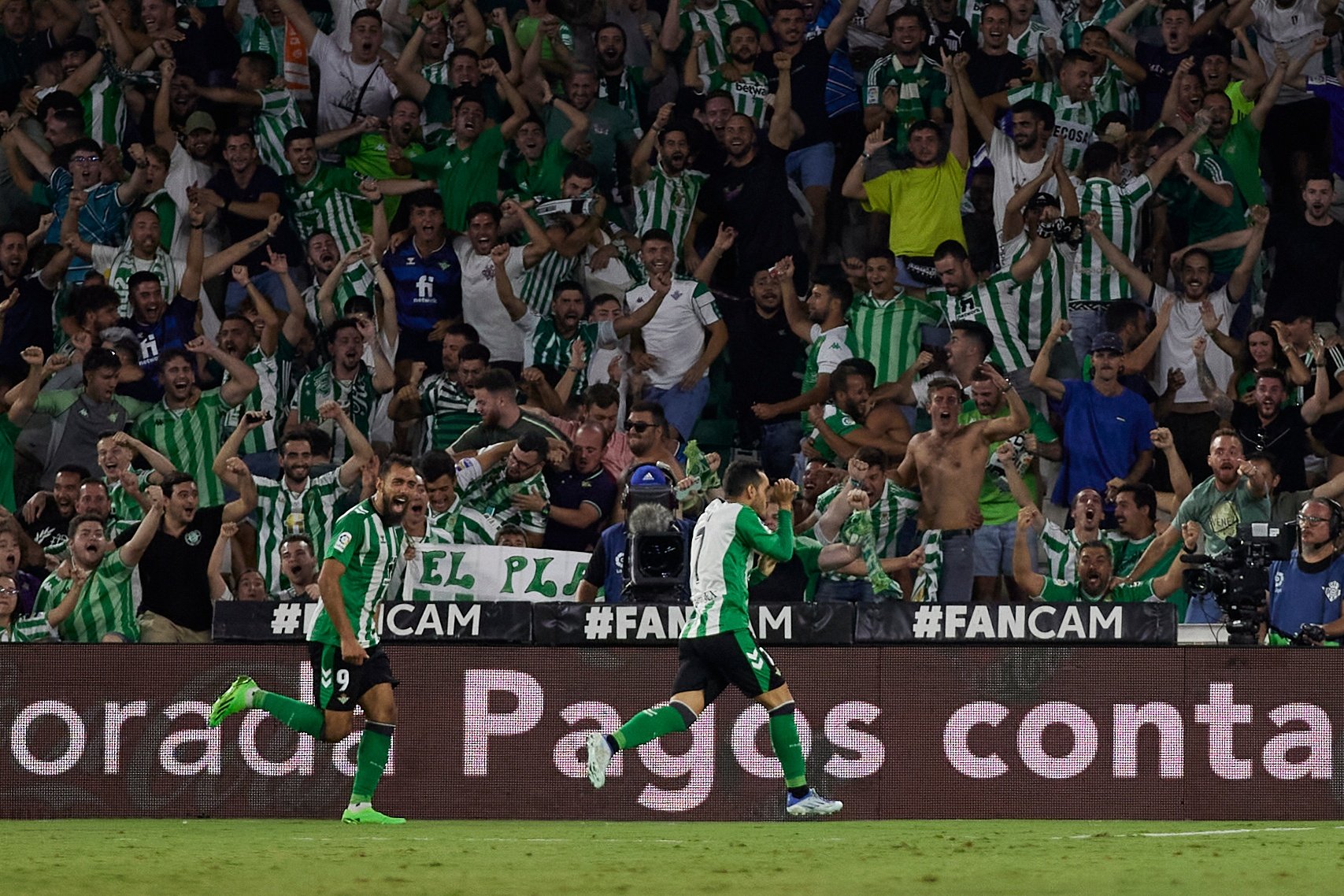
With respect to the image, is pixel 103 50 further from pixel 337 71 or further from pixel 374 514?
pixel 374 514

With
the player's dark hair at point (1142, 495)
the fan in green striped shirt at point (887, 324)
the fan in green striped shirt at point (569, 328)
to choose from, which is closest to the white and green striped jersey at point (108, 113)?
the fan in green striped shirt at point (569, 328)

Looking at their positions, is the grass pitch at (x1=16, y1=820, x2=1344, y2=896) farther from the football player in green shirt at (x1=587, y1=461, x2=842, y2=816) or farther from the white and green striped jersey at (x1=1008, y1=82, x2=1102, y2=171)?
the white and green striped jersey at (x1=1008, y1=82, x2=1102, y2=171)

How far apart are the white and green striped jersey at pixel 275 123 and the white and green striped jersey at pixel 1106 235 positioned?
22.4ft

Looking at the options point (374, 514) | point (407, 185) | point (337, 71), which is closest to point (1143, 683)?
point (374, 514)

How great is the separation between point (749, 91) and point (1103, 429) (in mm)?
4521

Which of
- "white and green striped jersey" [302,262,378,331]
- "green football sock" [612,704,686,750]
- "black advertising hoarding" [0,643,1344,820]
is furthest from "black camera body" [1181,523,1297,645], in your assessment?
"white and green striped jersey" [302,262,378,331]

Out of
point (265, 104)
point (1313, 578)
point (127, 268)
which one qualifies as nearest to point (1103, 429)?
point (1313, 578)

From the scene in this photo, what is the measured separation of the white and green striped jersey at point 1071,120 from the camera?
56.2 feet

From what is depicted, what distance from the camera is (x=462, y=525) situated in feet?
46.4

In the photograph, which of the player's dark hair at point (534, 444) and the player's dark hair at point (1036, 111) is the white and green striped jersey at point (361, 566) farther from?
the player's dark hair at point (1036, 111)

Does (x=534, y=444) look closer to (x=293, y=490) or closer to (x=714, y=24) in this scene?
(x=293, y=490)

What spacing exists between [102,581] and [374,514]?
123 inches

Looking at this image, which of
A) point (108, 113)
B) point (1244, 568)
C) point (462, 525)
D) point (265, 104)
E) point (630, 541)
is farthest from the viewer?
point (265, 104)

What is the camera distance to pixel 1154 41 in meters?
17.5
